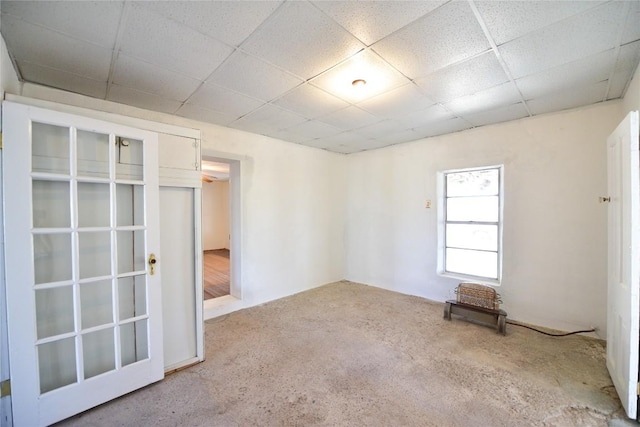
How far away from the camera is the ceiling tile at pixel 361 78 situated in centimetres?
202

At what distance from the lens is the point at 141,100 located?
2.70 m

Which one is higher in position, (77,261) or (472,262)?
(77,261)

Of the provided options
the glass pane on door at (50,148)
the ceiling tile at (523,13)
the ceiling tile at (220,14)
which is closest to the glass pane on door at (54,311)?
the glass pane on door at (50,148)

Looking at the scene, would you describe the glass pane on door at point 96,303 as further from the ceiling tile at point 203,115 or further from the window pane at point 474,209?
the window pane at point 474,209

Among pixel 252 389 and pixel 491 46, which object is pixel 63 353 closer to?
pixel 252 389

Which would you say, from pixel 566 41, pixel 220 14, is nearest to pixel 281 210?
pixel 220 14

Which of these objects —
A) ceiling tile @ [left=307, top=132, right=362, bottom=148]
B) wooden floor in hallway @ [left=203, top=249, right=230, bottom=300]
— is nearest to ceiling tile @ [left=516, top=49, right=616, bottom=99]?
ceiling tile @ [left=307, top=132, right=362, bottom=148]

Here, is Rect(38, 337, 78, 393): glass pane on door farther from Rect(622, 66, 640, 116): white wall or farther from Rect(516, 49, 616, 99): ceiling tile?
Rect(622, 66, 640, 116): white wall

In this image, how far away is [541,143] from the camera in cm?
309

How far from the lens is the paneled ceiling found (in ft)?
4.93

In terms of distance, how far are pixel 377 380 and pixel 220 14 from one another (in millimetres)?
2897

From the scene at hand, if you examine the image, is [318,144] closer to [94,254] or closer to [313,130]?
[313,130]

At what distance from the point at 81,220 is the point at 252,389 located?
1.82 meters

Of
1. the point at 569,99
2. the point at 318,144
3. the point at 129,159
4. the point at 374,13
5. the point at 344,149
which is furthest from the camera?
the point at 344,149
